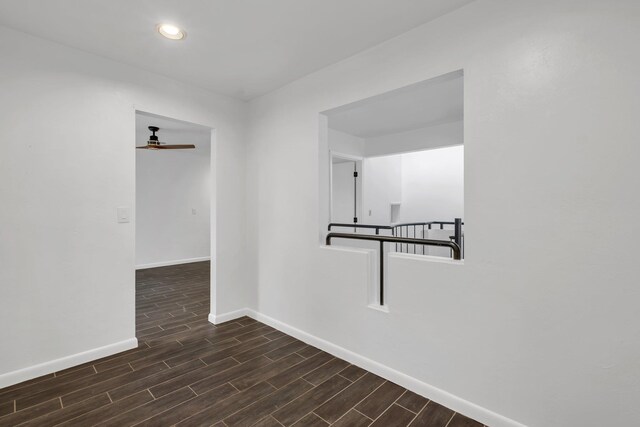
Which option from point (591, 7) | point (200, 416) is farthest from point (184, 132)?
point (591, 7)

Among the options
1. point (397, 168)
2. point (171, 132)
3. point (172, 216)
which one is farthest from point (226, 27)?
point (172, 216)

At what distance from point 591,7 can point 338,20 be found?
1.39 metres

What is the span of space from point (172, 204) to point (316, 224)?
5.36m

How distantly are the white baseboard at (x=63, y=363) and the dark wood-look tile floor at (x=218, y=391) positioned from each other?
2.0 inches

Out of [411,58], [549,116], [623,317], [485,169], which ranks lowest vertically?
[623,317]

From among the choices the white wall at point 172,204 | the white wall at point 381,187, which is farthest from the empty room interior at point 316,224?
the white wall at point 172,204

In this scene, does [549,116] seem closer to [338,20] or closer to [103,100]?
[338,20]

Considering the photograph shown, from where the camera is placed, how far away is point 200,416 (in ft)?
6.01

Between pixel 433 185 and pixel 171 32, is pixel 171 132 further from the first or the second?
pixel 433 185

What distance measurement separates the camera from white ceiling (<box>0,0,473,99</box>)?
→ 1.89 meters

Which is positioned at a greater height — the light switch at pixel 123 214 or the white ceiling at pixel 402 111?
the white ceiling at pixel 402 111

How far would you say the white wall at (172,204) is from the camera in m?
6.40

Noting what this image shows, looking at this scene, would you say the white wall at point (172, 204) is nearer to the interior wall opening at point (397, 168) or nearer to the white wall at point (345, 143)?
the white wall at point (345, 143)

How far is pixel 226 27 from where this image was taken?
2.13 metres
